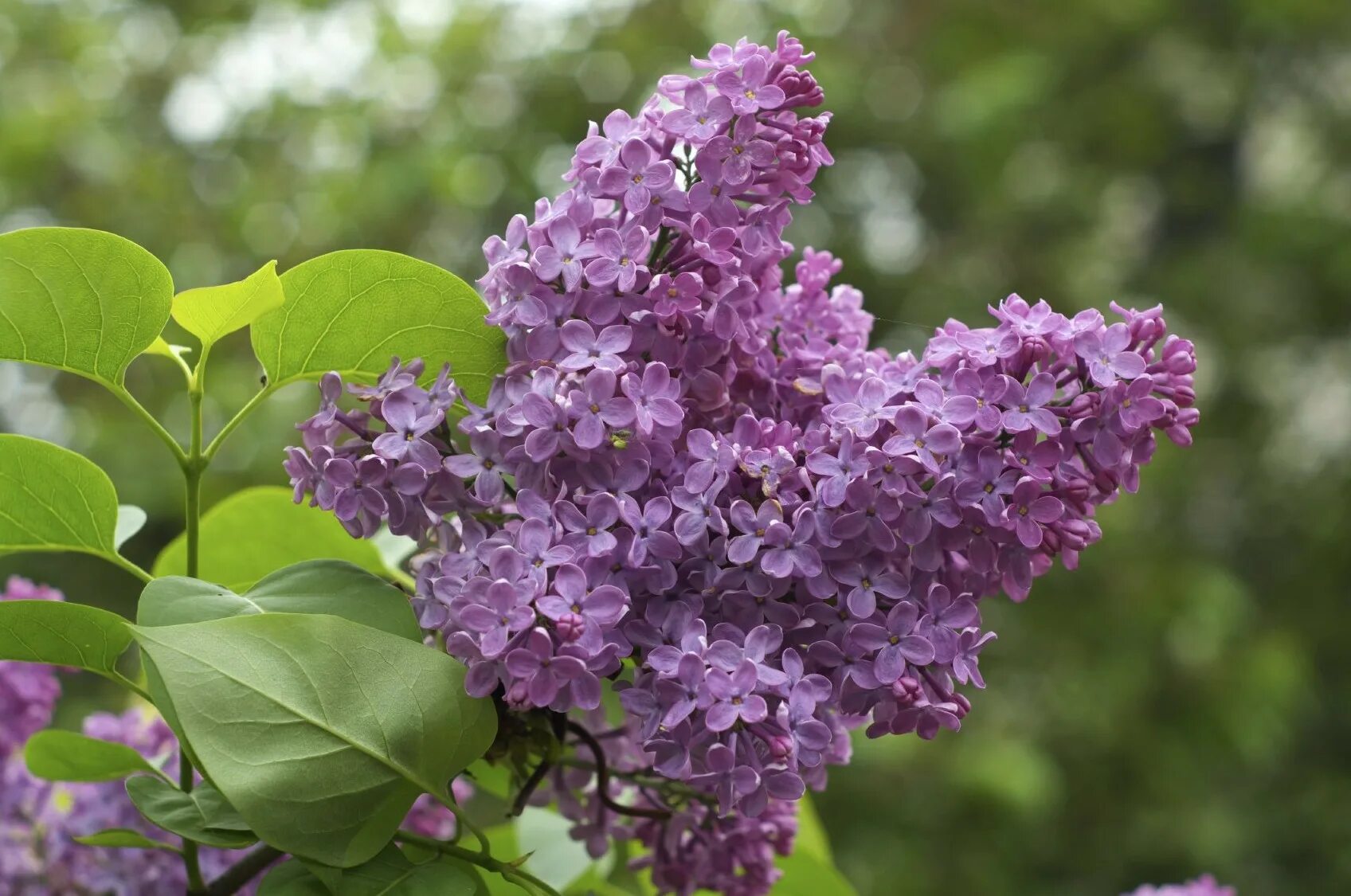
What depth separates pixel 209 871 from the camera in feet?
1.67

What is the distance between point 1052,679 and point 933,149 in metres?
1.43

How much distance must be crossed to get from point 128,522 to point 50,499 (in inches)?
3.6

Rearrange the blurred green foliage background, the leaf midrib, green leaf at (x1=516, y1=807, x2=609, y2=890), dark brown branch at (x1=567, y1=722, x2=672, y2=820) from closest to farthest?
the leaf midrib
dark brown branch at (x1=567, y1=722, x2=672, y2=820)
green leaf at (x1=516, y1=807, x2=609, y2=890)
the blurred green foliage background

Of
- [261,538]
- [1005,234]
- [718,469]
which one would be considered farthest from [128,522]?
[1005,234]

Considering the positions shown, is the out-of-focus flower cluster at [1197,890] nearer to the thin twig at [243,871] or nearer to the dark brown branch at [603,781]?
the dark brown branch at [603,781]

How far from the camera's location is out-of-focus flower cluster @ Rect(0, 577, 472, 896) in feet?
1.72

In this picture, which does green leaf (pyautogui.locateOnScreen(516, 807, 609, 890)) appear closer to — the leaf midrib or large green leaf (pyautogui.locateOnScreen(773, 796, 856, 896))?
large green leaf (pyautogui.locateOnScreen(773, 796, 856, 896))

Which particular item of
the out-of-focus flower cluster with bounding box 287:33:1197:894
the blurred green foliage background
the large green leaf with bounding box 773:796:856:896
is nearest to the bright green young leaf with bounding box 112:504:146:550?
the out-of-focus flower cluster with bounding box 287:33:1197:894

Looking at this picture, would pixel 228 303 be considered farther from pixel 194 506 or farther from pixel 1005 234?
pixel 1005 234

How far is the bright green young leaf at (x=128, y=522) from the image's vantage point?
1.60 ft

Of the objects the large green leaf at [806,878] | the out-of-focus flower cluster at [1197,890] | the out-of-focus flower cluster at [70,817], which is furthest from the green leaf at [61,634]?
the out-of-focus flower cluster at [1197,890]

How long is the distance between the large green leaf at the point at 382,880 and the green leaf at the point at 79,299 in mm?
163

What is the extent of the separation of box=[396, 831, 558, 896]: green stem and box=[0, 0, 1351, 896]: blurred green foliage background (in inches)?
90.3

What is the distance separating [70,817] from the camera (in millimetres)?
554
